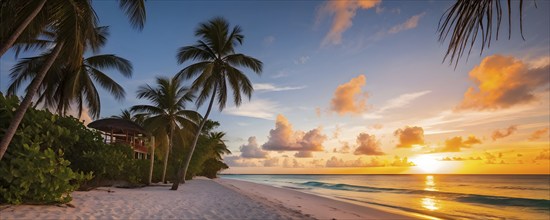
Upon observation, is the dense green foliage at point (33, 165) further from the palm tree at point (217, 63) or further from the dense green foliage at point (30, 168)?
the palm tree at point (217, 63)

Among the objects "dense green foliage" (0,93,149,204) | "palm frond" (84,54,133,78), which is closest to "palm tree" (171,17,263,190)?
"palm frond" (84,54,133,78)

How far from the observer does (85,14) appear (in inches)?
316

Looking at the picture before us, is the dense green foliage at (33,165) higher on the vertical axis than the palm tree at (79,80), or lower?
lower

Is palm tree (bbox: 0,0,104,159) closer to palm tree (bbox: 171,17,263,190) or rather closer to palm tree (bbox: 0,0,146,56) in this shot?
palm tree (bbox: 0,0,146,56)

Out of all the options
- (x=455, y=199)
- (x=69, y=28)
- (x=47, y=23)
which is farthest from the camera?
(x=455, y=199)

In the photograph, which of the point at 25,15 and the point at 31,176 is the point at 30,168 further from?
the point at 25,15

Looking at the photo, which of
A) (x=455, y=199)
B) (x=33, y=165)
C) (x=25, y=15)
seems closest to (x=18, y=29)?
(x=25, y=15)

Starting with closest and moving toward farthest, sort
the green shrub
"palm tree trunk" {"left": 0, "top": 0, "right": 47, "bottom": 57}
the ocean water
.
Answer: the green shrub, "palm tree trunk" {"left": 0, "top": 0, "right": 47, "bottom": 57}, the ocean water

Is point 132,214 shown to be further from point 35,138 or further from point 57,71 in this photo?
point 57,71

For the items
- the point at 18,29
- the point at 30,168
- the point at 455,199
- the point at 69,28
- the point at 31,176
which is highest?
the point at 69,28

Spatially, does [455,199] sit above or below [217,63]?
below

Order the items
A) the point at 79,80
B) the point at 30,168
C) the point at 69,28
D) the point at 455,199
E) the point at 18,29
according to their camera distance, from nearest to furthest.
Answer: the point at 30,168, the point at 18,29, the point at 69,28, the point at 79,80, the point at 455,199

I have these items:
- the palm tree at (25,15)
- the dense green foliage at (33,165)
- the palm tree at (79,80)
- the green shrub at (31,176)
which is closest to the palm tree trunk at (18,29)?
the palm tree at (25,15)

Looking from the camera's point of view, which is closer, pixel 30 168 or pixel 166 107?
pixel 30 168
